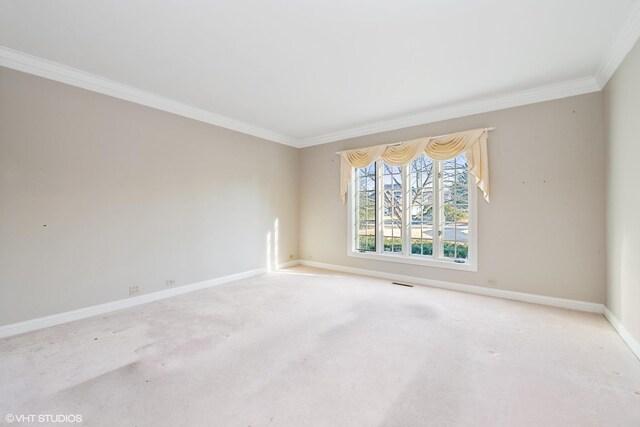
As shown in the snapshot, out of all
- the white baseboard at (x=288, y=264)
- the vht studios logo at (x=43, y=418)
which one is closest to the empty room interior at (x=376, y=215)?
the vht studios logo at (x=43, y=418)

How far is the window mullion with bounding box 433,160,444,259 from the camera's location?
14.2 ft

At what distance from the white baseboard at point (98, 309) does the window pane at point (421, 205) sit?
320 centimetres

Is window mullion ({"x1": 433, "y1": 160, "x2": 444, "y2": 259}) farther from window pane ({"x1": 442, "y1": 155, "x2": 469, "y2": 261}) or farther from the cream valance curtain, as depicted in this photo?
the cream valance curtain

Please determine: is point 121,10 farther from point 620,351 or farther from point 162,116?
point 620,351

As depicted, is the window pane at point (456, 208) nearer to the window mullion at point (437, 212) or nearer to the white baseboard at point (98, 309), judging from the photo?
the window mullion at point (437, 212)

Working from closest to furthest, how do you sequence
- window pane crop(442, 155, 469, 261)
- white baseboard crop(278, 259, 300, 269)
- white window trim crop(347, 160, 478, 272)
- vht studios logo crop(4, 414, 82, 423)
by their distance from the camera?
1. vht studios logo crop(4, 414, 82, 423)
2. white window trim crop(347, 160, 478, 272)
3. window pane crop(442, 155, 469, 261)
4. white baseboard crop(278, 259, 300, 269)

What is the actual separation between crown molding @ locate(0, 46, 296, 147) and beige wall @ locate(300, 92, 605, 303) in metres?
3.55

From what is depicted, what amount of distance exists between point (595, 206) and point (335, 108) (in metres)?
3.48

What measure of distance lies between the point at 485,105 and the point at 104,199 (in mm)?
5106

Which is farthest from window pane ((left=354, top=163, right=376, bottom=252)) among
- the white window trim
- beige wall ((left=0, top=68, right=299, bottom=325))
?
beige wall ((left=0, top=68, right=299, bottom=325))

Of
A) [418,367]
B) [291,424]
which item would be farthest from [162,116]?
[418,367]

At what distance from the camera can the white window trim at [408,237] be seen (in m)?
4.01

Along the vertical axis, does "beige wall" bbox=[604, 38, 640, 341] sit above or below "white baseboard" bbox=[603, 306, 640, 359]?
above

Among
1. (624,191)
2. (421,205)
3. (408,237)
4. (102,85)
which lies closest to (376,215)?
(408,237)
